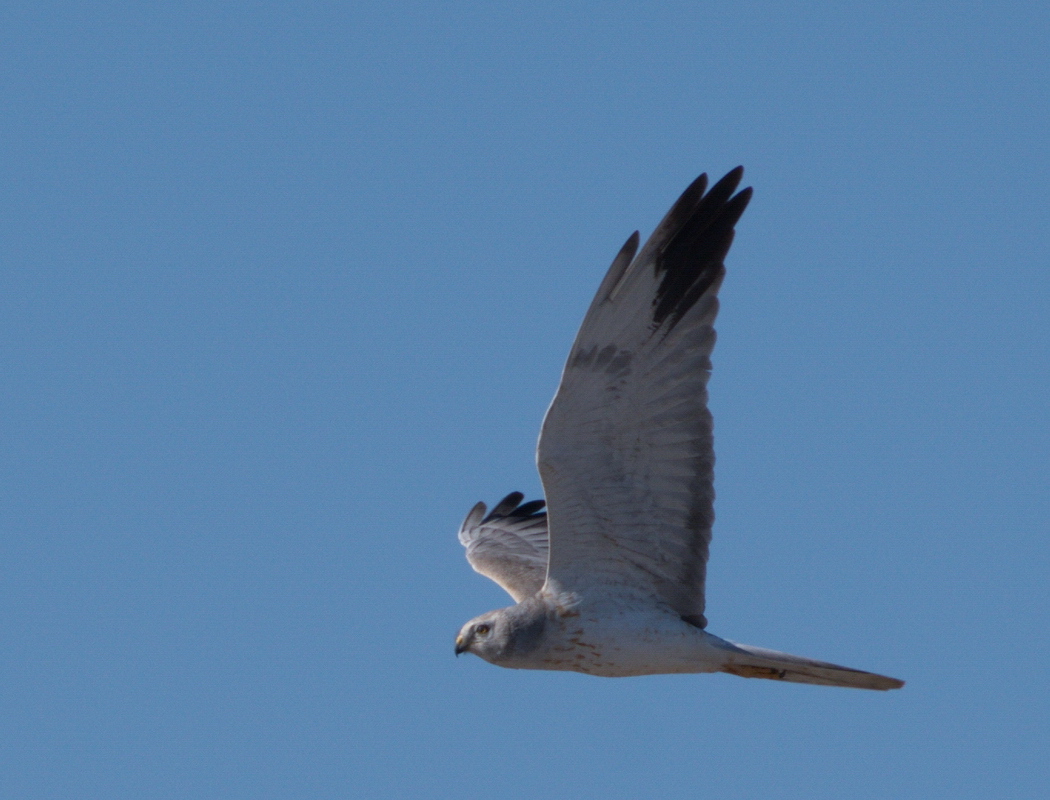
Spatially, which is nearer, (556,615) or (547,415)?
(547,415)

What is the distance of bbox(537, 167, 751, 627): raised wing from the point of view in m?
8.59

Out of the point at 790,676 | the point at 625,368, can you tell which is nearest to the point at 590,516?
the point at 625,368

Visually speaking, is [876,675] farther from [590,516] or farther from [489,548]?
[489,548]

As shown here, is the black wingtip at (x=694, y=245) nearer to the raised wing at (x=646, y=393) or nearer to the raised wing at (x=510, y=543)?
the raised wing at (x=646, y=393)

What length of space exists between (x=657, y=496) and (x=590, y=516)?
0.43m

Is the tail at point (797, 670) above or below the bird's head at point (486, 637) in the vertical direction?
below

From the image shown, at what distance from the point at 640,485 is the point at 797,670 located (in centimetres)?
153

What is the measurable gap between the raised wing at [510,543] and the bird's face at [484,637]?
60.7 inches

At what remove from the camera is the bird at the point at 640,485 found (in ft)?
28.3

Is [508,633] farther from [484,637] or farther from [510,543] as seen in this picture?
[510,543]

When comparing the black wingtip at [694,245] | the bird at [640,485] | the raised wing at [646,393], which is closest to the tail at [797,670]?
the bird at [640,485]

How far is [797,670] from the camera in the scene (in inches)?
361

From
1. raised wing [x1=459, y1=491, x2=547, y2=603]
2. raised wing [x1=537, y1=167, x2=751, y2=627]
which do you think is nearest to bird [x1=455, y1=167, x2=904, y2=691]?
raised wing [x1=537, y1=167, x2=751, y2=627]

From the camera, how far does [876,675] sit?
356 inches
